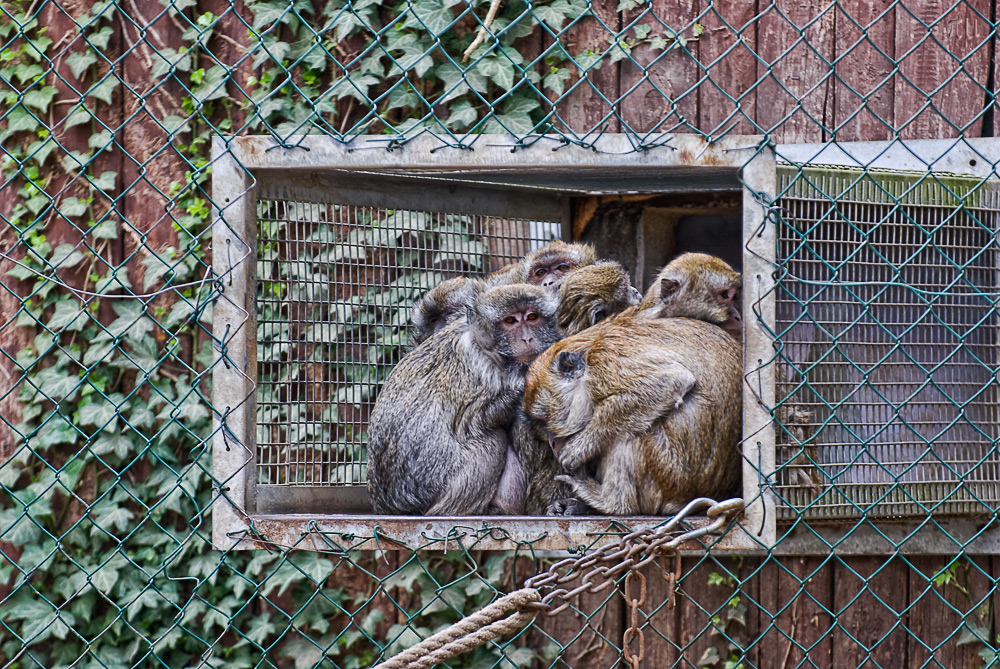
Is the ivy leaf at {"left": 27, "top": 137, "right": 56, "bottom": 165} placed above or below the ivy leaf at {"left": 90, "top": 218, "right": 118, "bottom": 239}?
above

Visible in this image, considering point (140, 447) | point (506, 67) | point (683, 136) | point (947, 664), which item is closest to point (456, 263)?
point (506, 67)

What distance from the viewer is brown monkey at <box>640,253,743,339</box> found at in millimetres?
3455

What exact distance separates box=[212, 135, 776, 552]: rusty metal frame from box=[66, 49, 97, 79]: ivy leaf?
2.19 m

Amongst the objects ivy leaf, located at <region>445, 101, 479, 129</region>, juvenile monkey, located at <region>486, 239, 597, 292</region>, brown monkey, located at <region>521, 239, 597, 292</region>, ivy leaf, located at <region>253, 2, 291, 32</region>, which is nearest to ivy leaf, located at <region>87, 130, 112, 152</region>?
ivy leaf, located at <region>253, 2, 291, 32</region>

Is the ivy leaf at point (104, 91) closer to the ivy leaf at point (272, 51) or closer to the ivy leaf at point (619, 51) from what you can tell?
the ivy leaf at point (272, 51)

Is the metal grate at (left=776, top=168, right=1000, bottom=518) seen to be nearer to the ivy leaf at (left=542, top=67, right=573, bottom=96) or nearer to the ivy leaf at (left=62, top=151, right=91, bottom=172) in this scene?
the ivy leaf at (left=542, top=67, right=573, bottom=96)

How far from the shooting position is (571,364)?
10.6 feet

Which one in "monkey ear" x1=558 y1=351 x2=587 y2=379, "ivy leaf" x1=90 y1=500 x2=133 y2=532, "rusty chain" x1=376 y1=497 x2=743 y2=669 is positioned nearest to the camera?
"rusty chain" x1=376 y1=497 x2=743 y2=669

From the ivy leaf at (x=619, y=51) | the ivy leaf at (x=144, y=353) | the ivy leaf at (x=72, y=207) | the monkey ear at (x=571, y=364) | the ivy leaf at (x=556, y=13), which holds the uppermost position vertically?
the ivy leaf at (x=556, y=13)

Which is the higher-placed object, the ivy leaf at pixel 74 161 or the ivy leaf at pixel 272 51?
the ivy leaf at pixel 272 51

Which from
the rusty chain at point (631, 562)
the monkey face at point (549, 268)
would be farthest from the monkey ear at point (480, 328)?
the rusty chain at point (631, 562)

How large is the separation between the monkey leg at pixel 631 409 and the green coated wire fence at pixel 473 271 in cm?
38

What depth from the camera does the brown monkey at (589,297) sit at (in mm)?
3623

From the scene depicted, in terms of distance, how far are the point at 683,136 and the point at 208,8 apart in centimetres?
296
